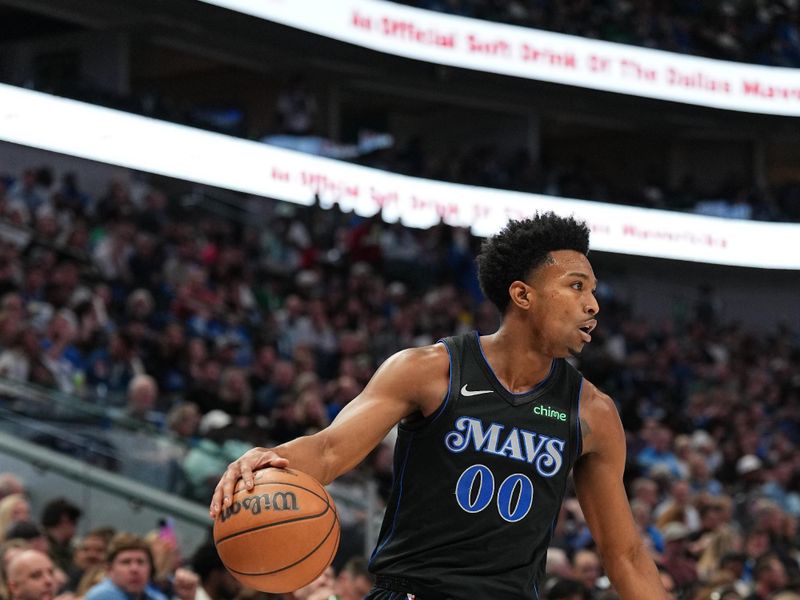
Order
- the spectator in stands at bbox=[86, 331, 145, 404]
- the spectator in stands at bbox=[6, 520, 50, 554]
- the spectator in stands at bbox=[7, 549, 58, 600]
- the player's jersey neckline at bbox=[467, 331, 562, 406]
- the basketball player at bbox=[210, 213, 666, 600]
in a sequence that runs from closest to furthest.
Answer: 1. the basketball player at bbox=[210, 213, 666, 600]
2. the player's jersey neckline at bbox=[467, 331, 562, 406]
3. the spectator in stands at bbox=[7, 549, 58, 600]
4. the spectator in stands at bbox=[6, 520, 50, 554]
5. the spectator in stands at bbox=[86, 331, 145, 404]

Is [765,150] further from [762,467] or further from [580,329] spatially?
[580,329]

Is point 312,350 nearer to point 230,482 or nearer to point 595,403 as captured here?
point 595,403

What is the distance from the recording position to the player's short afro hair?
4211mm

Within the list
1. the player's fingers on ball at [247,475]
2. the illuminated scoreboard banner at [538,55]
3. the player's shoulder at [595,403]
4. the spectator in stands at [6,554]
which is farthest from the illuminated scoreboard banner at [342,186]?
the player's fingers on ball at [247,475]

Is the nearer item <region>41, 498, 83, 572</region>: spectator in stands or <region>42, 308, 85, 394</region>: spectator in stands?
<region>41, 498, 83, 572</region>: spectator in stands

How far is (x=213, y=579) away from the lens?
7559 mm

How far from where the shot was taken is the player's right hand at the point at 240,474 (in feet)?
12.2

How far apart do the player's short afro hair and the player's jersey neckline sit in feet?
0.62

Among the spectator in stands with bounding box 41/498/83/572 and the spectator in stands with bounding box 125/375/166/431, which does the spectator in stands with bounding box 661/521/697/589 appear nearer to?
the spectator in stands with bounding box 125/375/166/431

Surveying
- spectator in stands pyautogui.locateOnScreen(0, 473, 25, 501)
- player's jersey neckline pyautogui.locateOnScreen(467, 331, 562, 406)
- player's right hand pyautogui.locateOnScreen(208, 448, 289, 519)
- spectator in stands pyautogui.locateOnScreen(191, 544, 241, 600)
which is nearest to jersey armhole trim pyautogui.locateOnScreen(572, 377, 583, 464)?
player's jersey neckline pyautogui.locateOnScreen(467, 331, 562, 406)

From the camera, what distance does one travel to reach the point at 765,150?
2825cm

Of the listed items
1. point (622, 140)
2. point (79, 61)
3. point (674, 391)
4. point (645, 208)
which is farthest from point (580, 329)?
point (622, 140)

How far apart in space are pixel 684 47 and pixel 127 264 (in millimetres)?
14227

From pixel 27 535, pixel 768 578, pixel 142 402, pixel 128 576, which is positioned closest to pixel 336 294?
pixel 142 402
